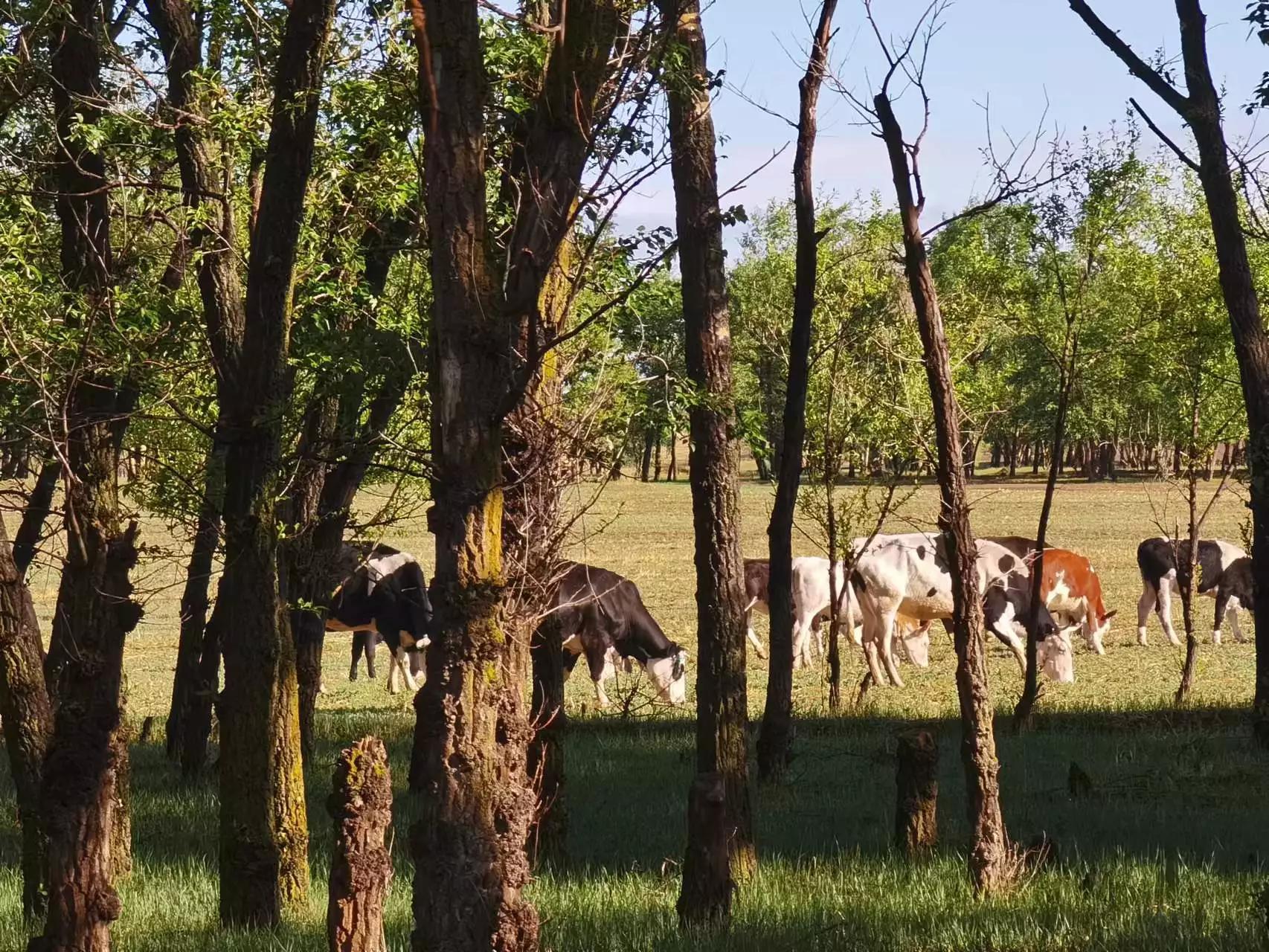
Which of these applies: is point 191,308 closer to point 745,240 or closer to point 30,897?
point 30,897

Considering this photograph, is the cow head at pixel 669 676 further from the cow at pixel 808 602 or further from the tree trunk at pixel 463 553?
the tree trunk at pixel 463 553

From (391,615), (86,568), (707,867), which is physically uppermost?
(86,568)

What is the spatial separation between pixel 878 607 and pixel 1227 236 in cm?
1145

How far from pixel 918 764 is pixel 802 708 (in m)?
11.8

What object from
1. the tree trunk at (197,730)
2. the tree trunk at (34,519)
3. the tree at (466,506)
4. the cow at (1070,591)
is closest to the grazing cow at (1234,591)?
the cow at (1070,591)

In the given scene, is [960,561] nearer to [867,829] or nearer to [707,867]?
[707,867]

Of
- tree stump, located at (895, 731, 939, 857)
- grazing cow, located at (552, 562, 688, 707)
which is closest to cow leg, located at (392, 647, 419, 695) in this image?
grazing cow, located at (552, 562, 688, 707)

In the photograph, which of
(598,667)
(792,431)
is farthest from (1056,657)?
(792,431)

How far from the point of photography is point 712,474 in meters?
11.6

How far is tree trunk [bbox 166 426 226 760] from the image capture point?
37.2 ft

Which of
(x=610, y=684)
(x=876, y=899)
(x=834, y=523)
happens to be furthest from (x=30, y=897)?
(x=610, y=684)

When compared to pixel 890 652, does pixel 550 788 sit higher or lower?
lower

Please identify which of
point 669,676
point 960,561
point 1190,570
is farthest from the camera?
point 669,676

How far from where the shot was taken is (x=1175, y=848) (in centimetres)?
1111
